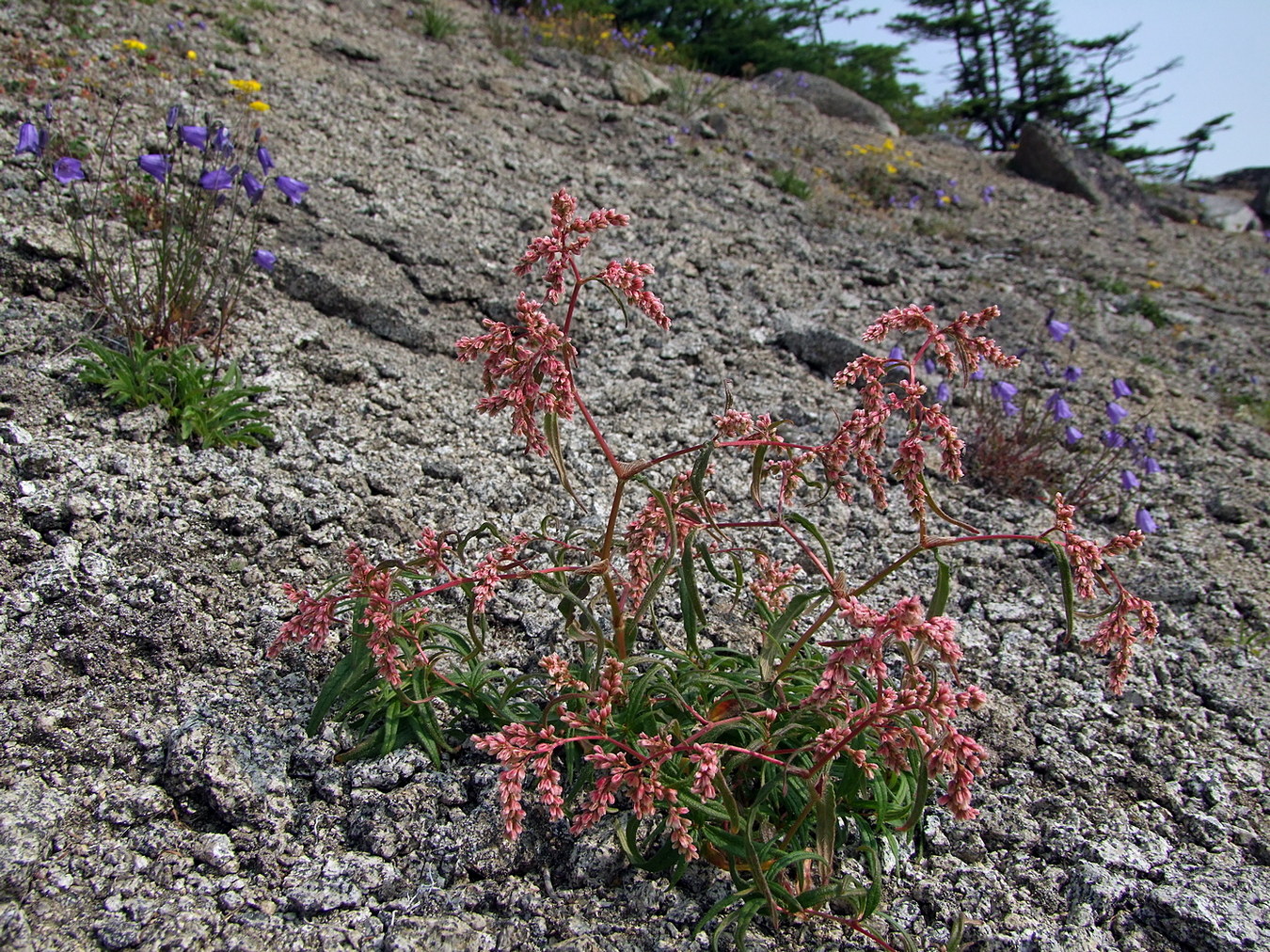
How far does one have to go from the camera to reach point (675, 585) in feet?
9.73

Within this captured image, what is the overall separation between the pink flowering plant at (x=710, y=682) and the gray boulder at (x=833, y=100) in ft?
42.1

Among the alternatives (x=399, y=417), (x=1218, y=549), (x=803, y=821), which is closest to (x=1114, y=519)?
(x=1218, y=549)

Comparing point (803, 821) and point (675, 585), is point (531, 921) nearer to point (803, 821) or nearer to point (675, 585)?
point (803, 821)

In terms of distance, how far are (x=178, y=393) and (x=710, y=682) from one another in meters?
2.45

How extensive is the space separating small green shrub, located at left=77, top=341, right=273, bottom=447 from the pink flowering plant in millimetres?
1106

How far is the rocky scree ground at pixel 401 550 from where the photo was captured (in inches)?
73.8

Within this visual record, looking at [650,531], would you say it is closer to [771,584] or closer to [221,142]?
[771,584]

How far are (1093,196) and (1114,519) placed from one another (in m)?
9.20

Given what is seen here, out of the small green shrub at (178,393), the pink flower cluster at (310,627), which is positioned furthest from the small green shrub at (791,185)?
the pink flower cluster at (310,627)

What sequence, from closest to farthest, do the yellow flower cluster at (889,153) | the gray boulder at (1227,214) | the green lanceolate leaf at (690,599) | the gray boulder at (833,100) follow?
the green lanceolate leaf at (690,599)
the yellow flower cluster at (889,153)
the gray boulder at (833,100)
the gray boulder at (1227,214)

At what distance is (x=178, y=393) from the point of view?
3.19 metres

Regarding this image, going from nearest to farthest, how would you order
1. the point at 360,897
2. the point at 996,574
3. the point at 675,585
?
1. the point at 360,897
2. the point at 675,585
3. the point at 996,574

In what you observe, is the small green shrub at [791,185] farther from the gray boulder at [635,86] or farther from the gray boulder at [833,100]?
the gray boulder at [833,100]

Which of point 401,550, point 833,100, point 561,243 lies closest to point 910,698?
point 561,243
